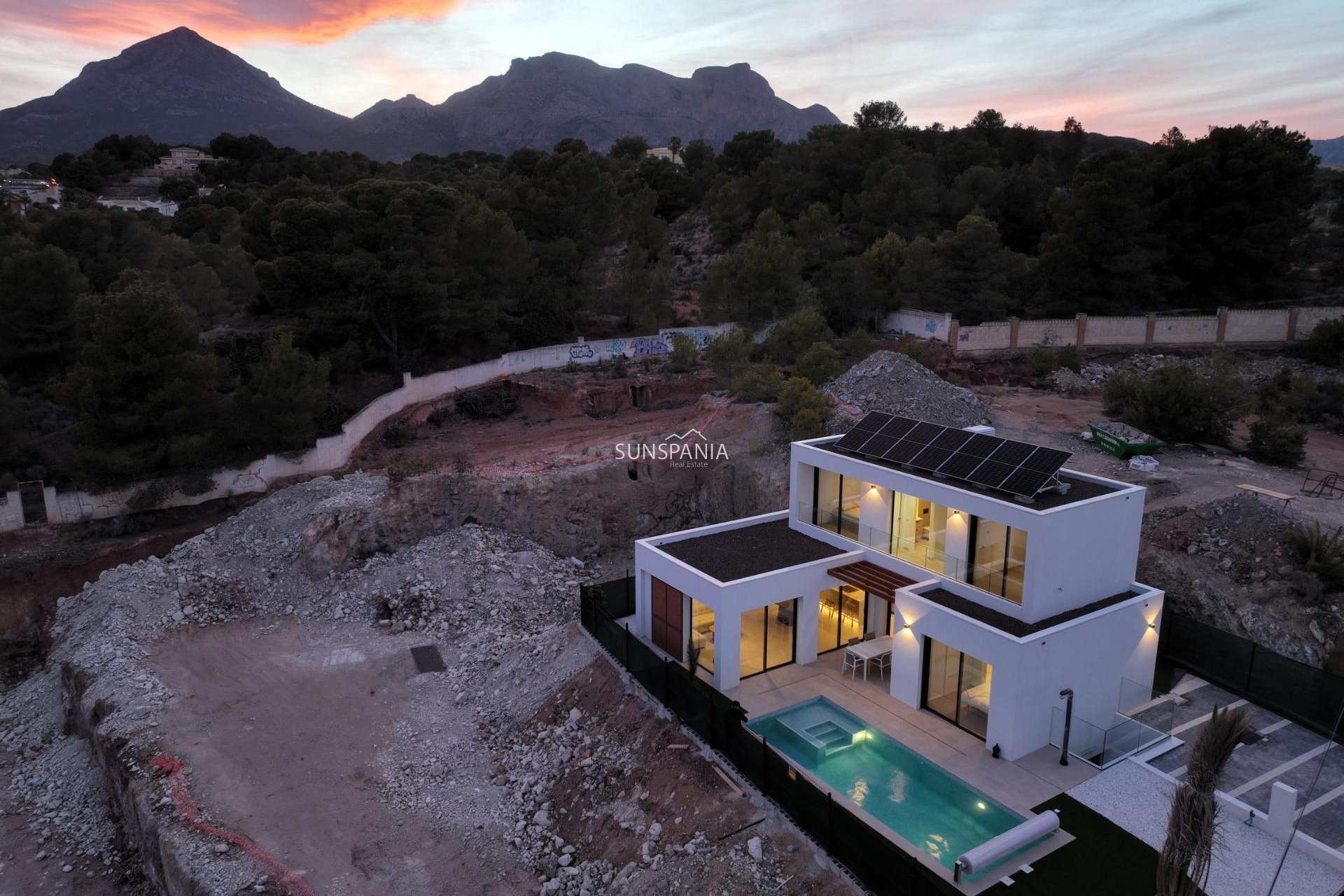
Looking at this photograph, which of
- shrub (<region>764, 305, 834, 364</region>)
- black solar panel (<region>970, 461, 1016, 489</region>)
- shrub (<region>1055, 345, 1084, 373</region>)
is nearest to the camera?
black solar panel (<region>970, 461, 1016, 489</region>)

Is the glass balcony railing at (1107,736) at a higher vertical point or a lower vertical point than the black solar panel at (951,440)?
lower

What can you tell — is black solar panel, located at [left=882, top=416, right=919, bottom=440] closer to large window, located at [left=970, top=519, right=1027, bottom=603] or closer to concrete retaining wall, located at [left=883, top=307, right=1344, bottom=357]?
large window, located at [left=970, top=519, right=1027, bottom=603]

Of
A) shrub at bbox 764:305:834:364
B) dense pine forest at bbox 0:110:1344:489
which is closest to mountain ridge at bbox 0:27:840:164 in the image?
dense pine forest at bbox 0:110:1344:489

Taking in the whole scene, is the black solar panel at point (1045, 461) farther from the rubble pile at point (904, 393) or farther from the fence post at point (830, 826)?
the rubble pile at point (904, 393)

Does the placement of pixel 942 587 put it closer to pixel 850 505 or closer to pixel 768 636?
pixel 850 505

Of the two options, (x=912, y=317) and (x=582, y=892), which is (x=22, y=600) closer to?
(x=582, y=892)

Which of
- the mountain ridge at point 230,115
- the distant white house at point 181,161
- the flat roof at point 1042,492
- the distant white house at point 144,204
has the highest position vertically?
the mountain ridge at point 230,115

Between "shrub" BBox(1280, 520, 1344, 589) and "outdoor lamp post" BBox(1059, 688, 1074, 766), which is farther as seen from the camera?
"shrub" BBox(1280, 520, 1344, 589)

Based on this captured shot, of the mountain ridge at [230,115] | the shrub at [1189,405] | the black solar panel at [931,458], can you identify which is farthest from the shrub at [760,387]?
the mountain ridge at [230,115]

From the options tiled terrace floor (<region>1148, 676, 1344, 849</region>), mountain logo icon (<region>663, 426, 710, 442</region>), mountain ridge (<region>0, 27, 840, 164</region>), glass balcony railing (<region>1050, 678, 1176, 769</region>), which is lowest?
tiled terrace floor (<region>1148, 676, 1344, 849</region>)
